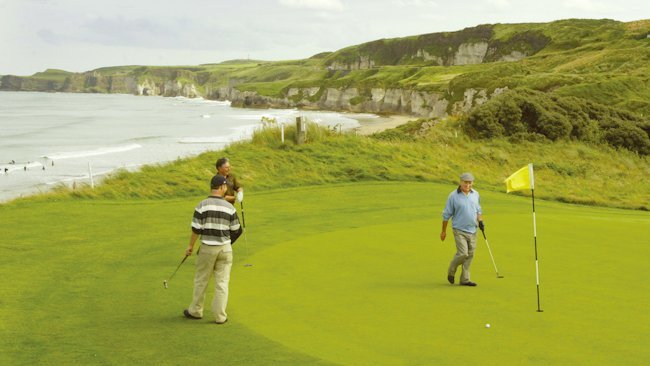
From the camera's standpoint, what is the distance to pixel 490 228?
17.7 metres

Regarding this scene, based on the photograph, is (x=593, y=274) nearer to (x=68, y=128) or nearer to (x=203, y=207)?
(x=203, y=207)

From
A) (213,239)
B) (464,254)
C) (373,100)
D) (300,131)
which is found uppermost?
(373,100)

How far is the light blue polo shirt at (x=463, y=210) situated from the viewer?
1185 centimetres

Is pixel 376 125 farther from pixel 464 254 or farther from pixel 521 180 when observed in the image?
pixel 521 180

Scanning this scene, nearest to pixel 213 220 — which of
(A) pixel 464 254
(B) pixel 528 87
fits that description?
(A) pixel 464 254

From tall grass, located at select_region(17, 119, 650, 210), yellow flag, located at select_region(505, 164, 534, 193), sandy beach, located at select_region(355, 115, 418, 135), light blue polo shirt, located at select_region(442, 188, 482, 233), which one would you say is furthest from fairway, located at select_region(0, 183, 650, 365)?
sandy beach, located at select_region(355, 115, 418, 135)

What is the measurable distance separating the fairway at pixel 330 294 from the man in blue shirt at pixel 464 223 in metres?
0.43

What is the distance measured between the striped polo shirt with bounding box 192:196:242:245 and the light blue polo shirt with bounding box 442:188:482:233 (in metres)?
4.31

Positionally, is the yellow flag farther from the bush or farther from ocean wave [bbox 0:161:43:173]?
ocean wave [bbox 0:161:43:173]

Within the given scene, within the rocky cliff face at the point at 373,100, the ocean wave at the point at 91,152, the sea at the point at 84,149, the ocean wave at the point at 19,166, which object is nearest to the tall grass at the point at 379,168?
the sea at the point at 84,149

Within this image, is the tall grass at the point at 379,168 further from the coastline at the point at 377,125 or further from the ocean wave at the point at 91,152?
the coastline at the point at 377,125

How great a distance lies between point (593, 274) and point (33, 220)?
14.5 metres

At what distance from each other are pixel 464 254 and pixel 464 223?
58 cm

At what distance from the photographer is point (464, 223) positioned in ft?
38.9
